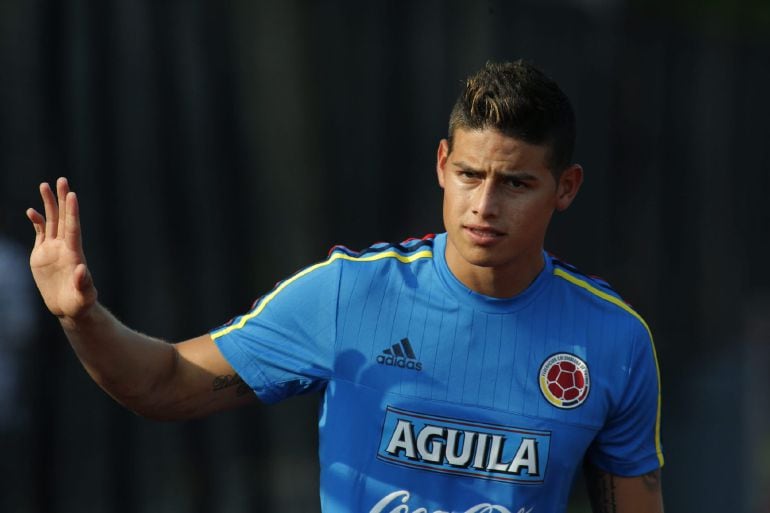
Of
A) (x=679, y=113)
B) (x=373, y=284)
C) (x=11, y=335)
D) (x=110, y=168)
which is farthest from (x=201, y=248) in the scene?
(x=679, y=113)

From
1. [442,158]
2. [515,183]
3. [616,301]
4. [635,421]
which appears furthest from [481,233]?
[635,421]

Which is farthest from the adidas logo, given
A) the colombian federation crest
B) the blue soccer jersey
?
the colombian federation crest

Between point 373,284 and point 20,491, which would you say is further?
point 20,491

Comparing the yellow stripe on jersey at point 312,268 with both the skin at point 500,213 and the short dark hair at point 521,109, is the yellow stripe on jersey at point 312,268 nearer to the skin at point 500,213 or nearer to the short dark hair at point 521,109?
the skin at point 500,213

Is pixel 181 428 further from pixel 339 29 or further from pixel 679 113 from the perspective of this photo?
pixel 679 113

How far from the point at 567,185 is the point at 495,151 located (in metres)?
0.35

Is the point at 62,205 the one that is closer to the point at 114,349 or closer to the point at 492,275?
the point at 114,349

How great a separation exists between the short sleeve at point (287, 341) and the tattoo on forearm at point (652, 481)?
94 centimetres

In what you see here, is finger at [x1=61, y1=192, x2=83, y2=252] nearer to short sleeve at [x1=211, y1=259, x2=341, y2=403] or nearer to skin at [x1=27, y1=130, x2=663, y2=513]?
skin at [x1=27, y1=130, x2=663, y2=513]

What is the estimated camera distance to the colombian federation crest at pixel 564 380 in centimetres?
328

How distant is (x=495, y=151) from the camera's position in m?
3.19

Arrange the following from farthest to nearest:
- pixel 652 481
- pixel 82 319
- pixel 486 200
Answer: pixel 652 481
pixel 486 200
pixel 82 319

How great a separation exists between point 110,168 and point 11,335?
0.79 metres

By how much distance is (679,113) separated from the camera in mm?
8438
